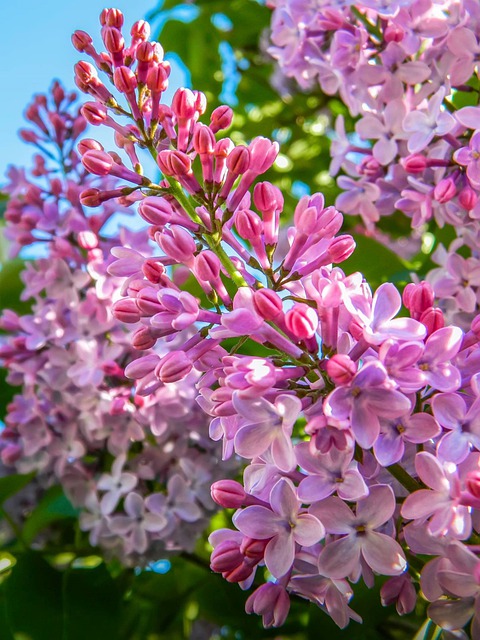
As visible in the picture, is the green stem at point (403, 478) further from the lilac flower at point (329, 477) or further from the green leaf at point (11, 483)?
the green leaf at point (11, 483)

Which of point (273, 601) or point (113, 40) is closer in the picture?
point (273, 601)

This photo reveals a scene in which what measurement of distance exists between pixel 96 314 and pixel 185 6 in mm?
1213

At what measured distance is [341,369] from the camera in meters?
0.69

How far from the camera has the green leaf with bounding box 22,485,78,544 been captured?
1.54 meters

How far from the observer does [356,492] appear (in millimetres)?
708

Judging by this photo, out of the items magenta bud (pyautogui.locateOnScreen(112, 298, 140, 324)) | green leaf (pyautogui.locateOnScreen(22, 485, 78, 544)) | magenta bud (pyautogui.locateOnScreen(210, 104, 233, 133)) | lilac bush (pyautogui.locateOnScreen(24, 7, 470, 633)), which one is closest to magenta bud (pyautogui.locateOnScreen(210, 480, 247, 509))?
lilac bush (pyautogui.locateOnScreen(24, 7, 470, 633))

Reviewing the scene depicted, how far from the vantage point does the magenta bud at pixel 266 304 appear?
73 centimetres

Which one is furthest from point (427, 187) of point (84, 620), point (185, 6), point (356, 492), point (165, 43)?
point (185, 6)

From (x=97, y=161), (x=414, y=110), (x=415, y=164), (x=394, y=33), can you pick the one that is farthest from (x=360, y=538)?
(x=394, y=33)

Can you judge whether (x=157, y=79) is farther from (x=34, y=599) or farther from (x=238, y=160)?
(x=34, y=599)

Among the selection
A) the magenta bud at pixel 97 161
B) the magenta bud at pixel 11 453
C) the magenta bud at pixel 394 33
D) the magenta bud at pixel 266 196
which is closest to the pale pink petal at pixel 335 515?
the magenta bud at pixel 266 196

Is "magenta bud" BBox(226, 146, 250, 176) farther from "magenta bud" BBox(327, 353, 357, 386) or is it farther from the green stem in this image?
the green stem

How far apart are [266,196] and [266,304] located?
0.18 meters

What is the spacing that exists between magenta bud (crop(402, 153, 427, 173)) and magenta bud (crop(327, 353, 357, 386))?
548mm
